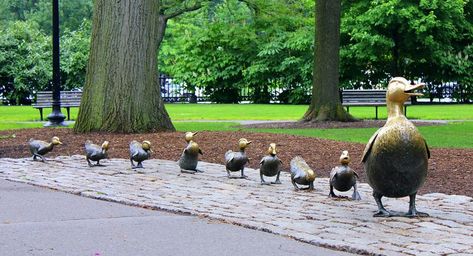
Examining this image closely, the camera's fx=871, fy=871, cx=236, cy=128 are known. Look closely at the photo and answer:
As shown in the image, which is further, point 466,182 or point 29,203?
point 466,182

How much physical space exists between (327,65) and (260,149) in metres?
8.33

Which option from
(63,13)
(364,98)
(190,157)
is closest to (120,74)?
(190,157)

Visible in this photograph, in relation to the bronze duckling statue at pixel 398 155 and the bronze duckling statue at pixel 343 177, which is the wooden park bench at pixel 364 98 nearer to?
the bronze duckling statue at pixel 343 177

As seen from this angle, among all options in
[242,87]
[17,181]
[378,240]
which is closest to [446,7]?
[242,87]

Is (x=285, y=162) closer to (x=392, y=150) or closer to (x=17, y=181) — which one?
(x=17, y=181)

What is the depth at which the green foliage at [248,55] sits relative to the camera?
133 feet

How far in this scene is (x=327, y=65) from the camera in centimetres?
2230

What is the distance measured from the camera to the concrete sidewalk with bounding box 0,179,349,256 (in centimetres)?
660

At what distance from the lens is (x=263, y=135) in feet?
54.3

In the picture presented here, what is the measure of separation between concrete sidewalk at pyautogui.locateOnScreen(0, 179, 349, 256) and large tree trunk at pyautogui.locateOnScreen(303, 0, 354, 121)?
13.7 meters

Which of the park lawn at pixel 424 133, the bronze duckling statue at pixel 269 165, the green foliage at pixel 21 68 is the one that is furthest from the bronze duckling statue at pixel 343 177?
the green foliage at pixel 21 68

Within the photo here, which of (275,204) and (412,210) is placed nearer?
(412,210)

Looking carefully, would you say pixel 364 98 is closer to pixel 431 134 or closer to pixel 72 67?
pixel 431 134

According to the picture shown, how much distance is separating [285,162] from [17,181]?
13.3 feet
